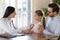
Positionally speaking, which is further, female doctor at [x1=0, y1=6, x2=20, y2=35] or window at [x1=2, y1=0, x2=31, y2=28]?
window at [x1=2, y1=0, x2=31, y2=28]

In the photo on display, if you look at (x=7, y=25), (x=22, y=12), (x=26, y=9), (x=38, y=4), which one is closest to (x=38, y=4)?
(x=38, y=4)

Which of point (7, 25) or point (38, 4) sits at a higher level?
point (38, 4)

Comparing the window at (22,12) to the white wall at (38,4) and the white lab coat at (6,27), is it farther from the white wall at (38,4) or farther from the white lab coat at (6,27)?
the white lab coat at (6,27)

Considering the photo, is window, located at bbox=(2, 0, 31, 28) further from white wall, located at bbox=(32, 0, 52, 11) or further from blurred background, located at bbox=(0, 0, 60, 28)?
white wall, located at bbox=(32, 0, 52, 11)

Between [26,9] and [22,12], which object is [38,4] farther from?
[22,12]

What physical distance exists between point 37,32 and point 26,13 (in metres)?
2.31

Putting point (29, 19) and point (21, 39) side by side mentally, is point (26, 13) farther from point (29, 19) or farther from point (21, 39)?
point (21, 39)

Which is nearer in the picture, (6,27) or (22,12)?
(6,27)

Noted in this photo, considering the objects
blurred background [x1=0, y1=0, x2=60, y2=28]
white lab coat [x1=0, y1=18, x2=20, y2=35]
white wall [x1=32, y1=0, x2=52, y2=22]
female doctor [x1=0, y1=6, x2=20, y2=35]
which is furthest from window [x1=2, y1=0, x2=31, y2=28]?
white lab coat [x1=0, y1=18, x2=20, y2=35]

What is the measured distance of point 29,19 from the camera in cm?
514

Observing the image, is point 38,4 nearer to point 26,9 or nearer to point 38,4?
point 38,4

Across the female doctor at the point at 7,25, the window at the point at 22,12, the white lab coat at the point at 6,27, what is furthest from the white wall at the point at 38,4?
the white lab coat at the point at 6,27

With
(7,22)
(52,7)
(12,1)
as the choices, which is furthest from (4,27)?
(12,1)

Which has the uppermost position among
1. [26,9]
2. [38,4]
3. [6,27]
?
[38,4]
